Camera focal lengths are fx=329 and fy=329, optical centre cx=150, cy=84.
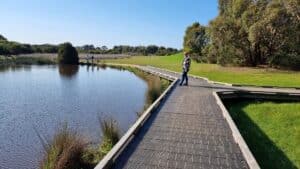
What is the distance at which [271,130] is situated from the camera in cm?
1109

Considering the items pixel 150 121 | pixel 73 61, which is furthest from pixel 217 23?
pixel 73 61

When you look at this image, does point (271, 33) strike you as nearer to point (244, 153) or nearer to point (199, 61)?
point (199, 61)

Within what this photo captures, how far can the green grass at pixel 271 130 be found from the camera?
8.58 metres

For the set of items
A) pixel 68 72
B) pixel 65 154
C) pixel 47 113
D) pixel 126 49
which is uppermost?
pixel 126 49

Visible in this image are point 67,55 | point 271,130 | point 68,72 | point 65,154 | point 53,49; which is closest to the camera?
point 65,154

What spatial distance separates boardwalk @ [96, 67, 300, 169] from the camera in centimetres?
647

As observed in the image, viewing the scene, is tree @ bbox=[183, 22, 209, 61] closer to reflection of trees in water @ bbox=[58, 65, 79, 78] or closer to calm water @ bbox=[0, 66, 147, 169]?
reflection of trees in water @ bbox=[58, 65, 79, 78]

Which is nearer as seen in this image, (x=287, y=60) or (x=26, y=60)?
(x=287, y=60)

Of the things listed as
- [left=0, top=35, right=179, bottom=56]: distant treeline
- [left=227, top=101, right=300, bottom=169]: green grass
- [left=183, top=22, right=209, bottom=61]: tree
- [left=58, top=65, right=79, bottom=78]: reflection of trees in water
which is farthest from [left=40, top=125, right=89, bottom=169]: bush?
[left=0, top=35, right=179, bottom=56]: distant treeline

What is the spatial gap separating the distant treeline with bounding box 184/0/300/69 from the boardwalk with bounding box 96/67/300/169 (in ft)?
69.5

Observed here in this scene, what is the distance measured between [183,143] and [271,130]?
4.69m

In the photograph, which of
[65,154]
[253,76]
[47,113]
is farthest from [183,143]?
[253,76]

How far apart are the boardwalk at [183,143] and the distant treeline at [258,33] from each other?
2119cm

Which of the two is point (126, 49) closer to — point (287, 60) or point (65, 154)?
point (287, 60)
